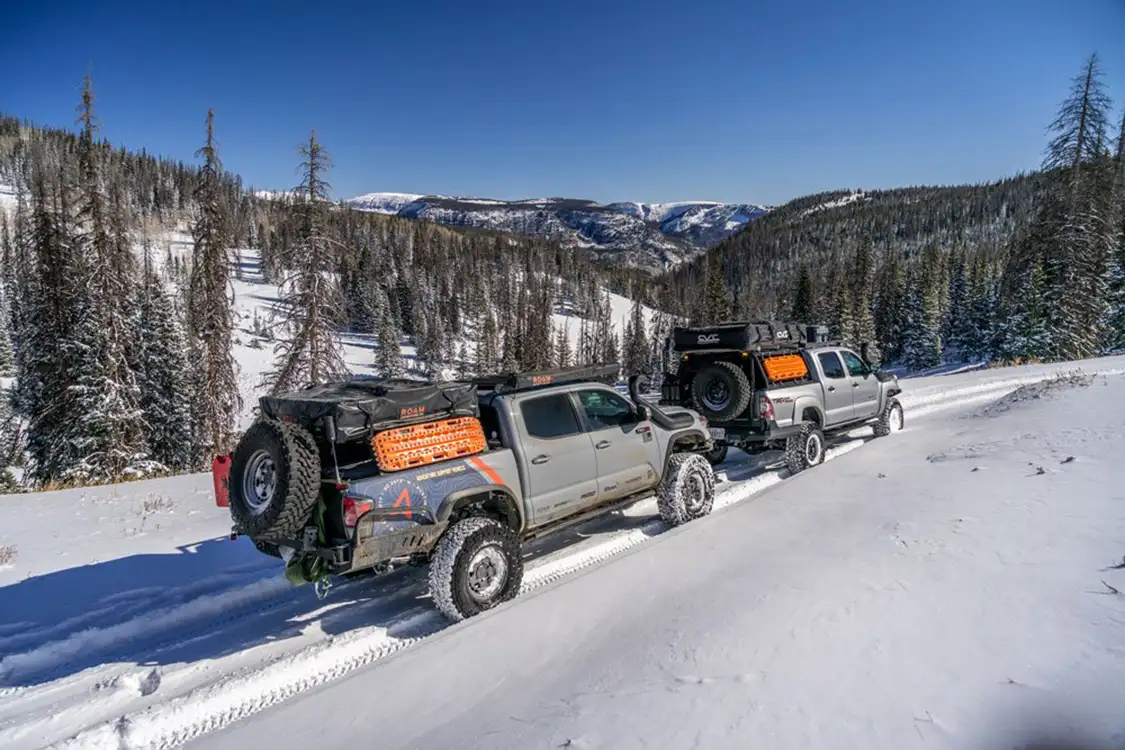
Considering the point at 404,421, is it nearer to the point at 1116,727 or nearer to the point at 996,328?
the point at 1116,727

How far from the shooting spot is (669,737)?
2945mm

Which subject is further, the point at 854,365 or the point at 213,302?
the point at 213,302

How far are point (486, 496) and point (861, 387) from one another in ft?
29.3

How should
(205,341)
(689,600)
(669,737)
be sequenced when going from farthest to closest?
(205,341), (689,600), (669,737)

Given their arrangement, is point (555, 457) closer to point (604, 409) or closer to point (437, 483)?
point (604, 409)

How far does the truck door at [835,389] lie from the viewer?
10477mm

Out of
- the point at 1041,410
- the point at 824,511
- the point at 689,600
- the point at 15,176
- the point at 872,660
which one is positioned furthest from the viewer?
the point at 15,176

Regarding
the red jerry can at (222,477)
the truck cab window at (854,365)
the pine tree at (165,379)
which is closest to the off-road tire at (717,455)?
the truck cab window at (854,365)

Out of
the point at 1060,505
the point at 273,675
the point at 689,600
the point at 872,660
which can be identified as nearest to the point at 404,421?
the point at 273,675

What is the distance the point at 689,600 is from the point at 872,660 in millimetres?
1570

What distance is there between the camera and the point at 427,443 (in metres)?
5.14

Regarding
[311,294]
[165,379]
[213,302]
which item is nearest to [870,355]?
[311,294]

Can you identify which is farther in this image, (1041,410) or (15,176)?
(15,176)

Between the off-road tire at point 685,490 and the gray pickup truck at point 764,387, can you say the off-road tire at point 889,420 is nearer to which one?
the gray pickup truck at point 764,387
